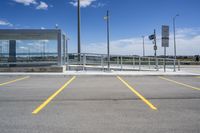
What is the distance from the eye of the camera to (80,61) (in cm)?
2017

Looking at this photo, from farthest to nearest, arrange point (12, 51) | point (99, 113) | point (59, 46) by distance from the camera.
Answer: point (12, 51) < point (59, 46) < point (99, 113)

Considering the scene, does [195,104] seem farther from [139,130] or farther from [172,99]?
[139,130]

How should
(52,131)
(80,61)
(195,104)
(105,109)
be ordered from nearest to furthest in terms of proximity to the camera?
(52,131) < (105,109) < (195,104) < (80,61)

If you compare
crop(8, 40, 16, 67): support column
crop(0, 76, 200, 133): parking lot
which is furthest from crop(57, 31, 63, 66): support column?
crop(0, 76, 200, 133): parking lot

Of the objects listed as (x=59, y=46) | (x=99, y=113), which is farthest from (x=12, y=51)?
(x=99, y=113)

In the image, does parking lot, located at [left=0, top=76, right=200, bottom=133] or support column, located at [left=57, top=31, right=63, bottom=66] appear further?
support column, located at [left=57, top=31, right=63, bottom=66]

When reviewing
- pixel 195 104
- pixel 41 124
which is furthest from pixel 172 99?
pixel 41 124

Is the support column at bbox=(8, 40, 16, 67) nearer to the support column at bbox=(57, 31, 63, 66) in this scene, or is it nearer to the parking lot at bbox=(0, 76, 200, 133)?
the support column at bbox=(57, 31, 63, 66)

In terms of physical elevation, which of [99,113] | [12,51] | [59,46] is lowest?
[99,113]

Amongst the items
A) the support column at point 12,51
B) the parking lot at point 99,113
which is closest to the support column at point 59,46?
the support column at point 12,51

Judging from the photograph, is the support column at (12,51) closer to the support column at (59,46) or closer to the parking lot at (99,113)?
the support column at (59,46)

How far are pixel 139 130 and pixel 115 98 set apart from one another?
10.6 feet

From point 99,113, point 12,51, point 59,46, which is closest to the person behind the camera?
point 99,113

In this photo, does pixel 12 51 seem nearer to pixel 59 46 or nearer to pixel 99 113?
pixel 59 46
